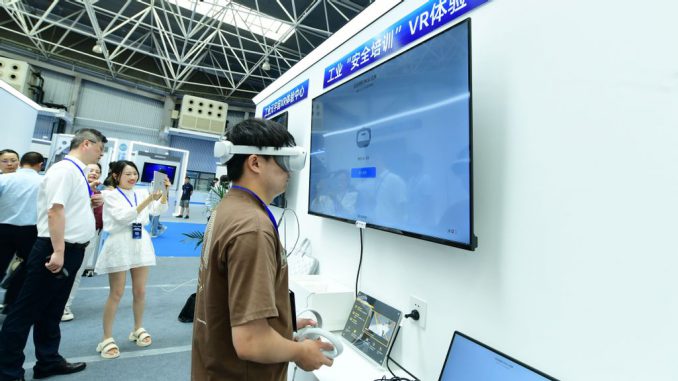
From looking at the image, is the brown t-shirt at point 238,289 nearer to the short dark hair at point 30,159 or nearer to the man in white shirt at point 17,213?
the man in white shirt at point 17,213

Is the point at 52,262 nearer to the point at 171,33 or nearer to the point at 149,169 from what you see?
the point at 149,169

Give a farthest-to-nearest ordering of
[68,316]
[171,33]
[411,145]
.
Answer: [171,33] < [68,316] < [411,145]

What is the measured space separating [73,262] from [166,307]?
1.65m

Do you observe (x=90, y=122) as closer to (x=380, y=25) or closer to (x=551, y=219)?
(x=380, y=25)

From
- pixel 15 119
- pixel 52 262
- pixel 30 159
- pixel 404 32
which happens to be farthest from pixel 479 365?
pixel 15 119

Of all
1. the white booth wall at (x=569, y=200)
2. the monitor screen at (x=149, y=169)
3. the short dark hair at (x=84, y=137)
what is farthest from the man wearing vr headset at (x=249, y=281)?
the monitor screen at (x=149, y=169)

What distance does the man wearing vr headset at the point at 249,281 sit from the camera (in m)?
0.78

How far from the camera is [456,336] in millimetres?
1182

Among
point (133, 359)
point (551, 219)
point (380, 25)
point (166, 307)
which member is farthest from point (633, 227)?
point (166, 307)

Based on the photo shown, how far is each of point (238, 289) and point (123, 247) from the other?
2.08 meters

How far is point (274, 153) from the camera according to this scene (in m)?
1.02

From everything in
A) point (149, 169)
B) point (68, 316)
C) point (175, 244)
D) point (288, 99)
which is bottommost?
point (68, 316)

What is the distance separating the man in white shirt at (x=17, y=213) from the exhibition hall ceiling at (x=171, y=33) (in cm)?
554

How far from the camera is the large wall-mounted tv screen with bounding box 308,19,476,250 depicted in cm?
114
